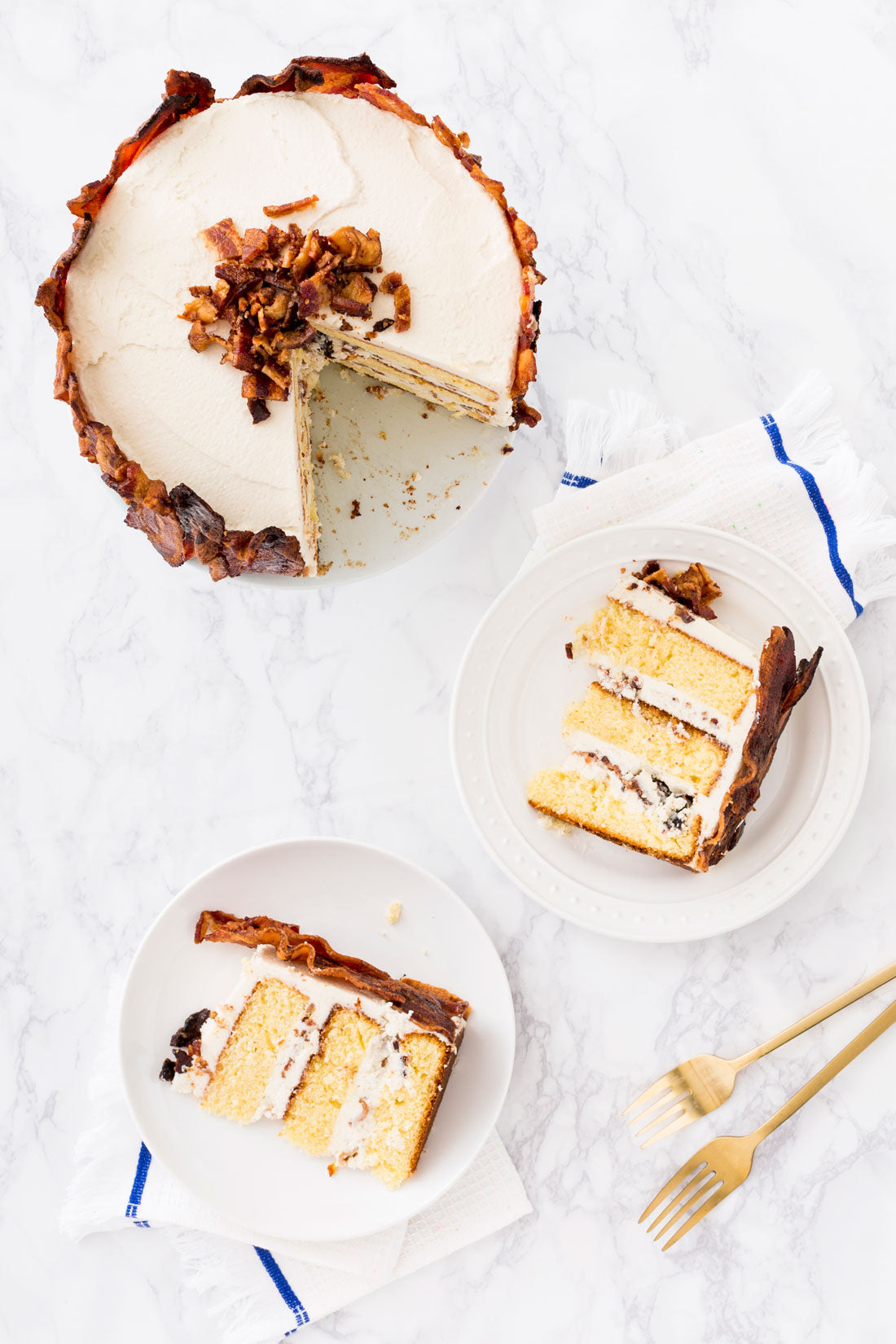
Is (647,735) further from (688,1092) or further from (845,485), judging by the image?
(688,1092)

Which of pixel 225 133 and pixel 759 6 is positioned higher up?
pixel 759 6

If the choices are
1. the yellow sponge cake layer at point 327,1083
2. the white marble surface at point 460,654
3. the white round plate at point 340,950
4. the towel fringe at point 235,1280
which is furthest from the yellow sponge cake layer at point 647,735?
the towel fringe at point 235,1280

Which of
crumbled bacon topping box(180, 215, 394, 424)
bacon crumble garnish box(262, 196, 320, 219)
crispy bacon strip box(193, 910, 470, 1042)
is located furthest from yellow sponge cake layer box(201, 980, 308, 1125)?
bacon crumble garnish box(262, 196, 320, 219)

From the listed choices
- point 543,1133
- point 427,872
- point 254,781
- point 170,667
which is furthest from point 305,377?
point 543,1133

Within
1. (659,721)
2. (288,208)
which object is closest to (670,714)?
(659,721)

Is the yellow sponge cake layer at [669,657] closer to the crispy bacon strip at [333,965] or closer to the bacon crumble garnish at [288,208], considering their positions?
the crispy bacon strip at [333,965]

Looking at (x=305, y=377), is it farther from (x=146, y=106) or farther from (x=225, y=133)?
(x=146, y=106)
